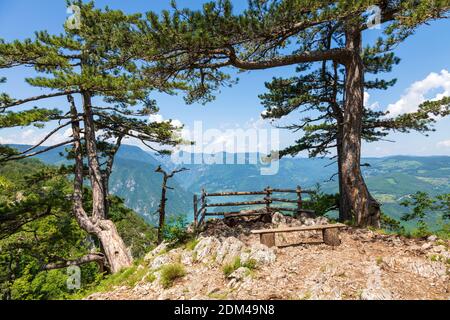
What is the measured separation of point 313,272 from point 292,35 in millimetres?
7019

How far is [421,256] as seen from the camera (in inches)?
243

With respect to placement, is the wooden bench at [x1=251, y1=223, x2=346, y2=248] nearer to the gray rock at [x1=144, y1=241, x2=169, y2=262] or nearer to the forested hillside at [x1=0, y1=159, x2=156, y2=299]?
the gray rock at [x1=144, y1=241, x2=169, y2=262]

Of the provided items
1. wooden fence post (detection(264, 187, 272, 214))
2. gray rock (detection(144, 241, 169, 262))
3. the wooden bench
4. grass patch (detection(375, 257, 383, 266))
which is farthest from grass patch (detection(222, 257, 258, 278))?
wooden fence post (detection(264, 187, 272, 214))

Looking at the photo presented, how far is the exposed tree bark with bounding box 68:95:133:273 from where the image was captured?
909 centimetres

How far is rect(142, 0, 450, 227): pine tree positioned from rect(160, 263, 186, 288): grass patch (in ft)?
19.0

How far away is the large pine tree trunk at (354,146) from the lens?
937 centimetres

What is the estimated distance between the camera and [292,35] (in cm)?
822

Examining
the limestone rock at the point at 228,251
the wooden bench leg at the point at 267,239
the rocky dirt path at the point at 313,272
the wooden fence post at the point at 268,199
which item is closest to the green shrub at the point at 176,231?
the rocky dirt path at the point at 313,272

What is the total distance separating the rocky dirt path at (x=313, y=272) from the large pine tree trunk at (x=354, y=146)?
1.63m

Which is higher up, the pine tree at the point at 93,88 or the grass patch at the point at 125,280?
the pine tree at the point at 93,88

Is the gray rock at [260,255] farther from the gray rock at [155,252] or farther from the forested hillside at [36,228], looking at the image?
the forested hillside at [36,228]

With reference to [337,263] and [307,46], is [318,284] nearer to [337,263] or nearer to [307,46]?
[337,263]

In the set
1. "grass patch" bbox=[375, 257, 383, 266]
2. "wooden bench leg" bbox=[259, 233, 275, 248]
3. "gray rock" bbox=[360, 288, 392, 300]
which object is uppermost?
"wooden bench leg" bbox=[259, 233, 275, 248]
